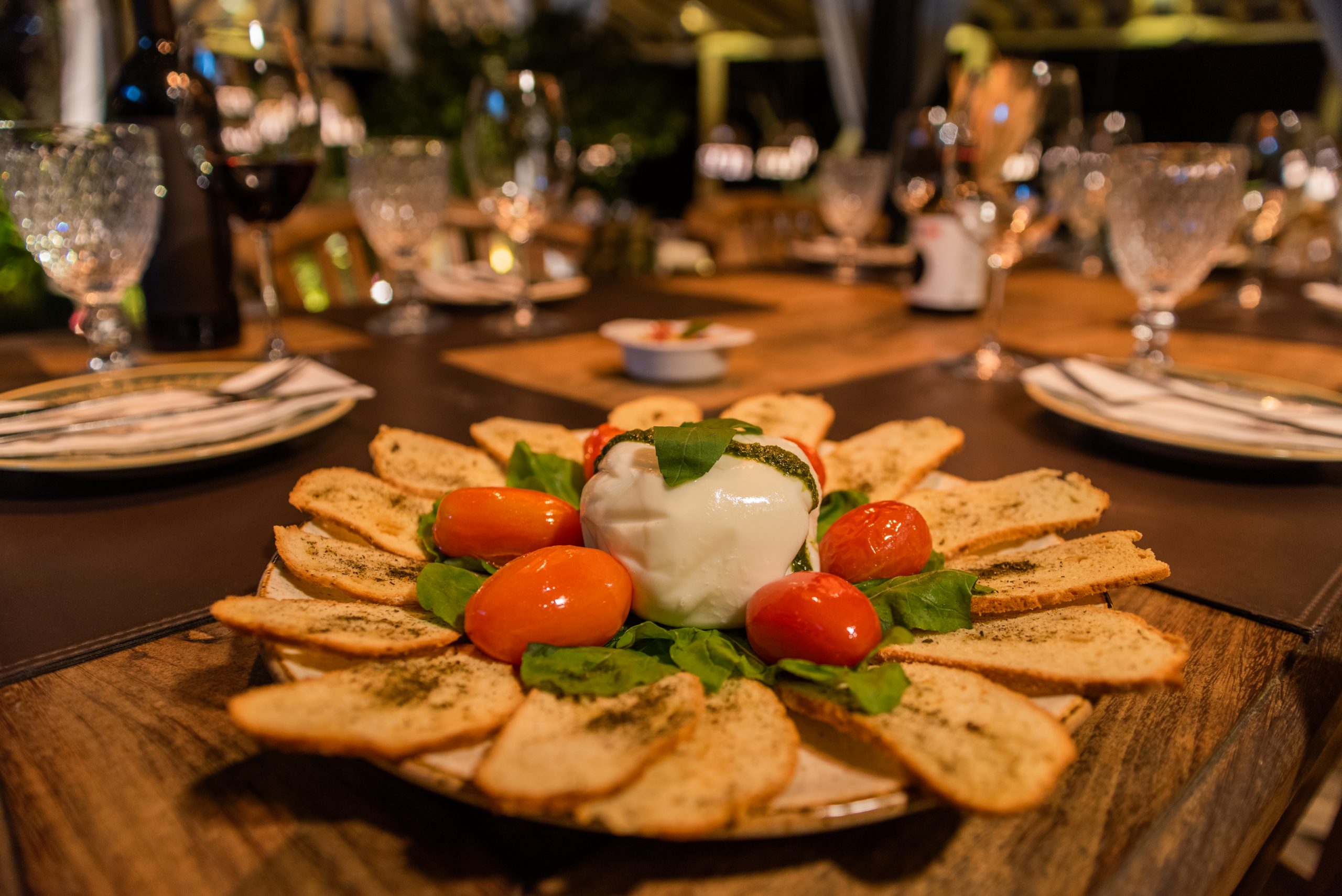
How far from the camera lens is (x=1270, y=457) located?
3.10 feet

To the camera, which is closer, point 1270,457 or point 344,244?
point 1270,457

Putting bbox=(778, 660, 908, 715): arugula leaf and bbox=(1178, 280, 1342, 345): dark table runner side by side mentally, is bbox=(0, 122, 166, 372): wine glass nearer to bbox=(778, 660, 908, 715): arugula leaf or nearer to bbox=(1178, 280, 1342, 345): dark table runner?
bbox=(778, 660, 908, 715): arugula leaf

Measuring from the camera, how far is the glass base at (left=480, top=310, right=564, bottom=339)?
1.87 m

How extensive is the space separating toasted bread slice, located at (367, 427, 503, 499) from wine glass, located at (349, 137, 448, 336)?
1027 millimetres

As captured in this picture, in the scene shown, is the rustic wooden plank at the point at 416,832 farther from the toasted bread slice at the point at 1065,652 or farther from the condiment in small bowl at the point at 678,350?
the condiment in small bowl at the point at 678,350

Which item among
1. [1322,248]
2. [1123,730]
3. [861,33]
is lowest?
[1123,730]

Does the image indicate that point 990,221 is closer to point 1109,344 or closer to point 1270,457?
point 1109,344

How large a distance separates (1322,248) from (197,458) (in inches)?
187

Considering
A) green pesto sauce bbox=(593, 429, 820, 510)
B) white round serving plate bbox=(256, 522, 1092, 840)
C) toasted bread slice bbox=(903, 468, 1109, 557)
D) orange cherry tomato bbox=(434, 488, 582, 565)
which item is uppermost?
green pesto sauce bbox=(593, 429, 820, 510)

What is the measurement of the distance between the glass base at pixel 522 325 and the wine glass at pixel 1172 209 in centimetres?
113

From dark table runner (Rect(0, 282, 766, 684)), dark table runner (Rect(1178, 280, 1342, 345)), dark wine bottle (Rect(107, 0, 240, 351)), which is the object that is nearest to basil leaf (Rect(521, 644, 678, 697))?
dark table runner (Rect(0, 282, 766, 684))

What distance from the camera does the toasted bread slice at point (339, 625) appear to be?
48cm

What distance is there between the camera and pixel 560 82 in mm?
4883

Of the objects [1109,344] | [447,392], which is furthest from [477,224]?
[1109,344]
